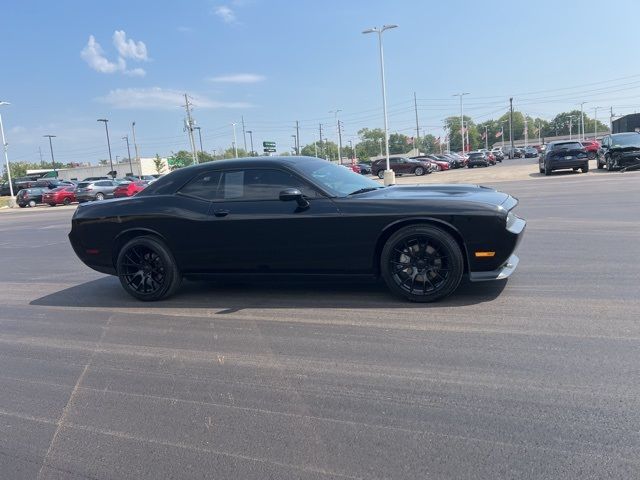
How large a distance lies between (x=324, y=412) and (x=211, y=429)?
0.67m

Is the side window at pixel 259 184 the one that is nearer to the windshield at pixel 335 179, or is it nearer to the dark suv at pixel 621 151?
the windshield at pixel 335 179

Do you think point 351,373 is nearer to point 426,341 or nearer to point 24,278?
point 426,341

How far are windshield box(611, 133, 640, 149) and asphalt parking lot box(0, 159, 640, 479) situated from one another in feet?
64.5

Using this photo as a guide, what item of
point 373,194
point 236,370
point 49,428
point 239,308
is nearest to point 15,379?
point 49,428

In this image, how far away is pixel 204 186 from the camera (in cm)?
575

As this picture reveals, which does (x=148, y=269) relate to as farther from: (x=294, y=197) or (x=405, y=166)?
(x=405, y=166)

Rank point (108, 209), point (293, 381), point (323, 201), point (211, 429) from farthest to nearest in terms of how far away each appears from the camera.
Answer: point (108, 209) < point (323, 201) < point (293, 381) < point (211, 429)

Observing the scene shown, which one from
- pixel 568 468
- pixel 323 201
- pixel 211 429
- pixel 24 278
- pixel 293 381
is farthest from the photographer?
pixel 24 278

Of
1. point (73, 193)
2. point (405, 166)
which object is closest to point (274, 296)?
point (73, 193)

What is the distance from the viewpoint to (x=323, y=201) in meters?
5.22

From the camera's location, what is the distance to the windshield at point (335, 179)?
538 centimetres

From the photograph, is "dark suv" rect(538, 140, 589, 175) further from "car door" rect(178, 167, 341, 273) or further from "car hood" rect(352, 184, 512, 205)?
"car door" rect(178, 167, 341, 273)

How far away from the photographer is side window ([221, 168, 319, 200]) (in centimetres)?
539

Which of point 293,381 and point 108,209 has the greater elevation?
point 108,209
